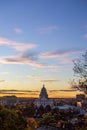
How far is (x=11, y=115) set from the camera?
35.4 m

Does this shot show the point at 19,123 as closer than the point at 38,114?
Yes

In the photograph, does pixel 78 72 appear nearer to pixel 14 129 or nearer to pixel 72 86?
pixel 72 86

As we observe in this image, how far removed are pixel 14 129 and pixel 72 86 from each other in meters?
11.5

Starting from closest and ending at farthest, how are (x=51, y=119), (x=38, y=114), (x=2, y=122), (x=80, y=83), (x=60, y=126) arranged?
(x=80, y=83), (x=2, y=122), (x=60, y=126), (x=51, y=119), (x=38, y=114)

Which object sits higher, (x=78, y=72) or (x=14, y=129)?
(x=78, y=72)

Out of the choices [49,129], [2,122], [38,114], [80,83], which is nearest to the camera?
[80,83]

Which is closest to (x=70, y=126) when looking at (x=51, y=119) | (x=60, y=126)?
(x=60, y=126)

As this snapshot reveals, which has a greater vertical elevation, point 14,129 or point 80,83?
point 80,83

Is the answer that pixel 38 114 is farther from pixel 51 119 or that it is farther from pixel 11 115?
pixel 11 115

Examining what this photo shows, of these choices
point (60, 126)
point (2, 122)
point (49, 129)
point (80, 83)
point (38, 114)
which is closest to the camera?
point (80, 83)

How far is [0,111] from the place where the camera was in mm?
35375

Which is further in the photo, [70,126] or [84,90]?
[70,126]

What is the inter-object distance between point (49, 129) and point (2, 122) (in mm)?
35313

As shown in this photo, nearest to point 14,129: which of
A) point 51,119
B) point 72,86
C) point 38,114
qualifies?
point 72,86
